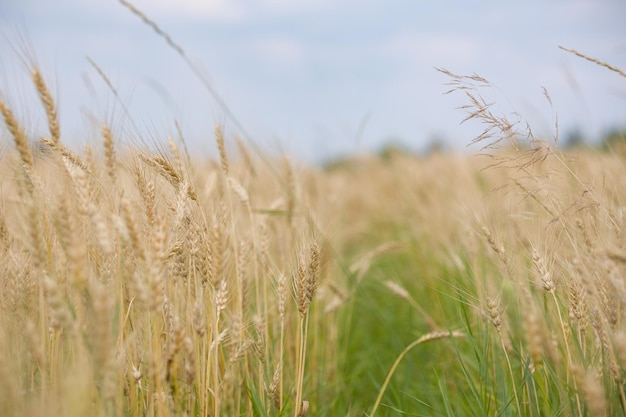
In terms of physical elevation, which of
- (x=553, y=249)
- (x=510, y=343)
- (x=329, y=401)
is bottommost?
(x=329, y=401)

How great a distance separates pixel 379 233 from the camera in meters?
6.28

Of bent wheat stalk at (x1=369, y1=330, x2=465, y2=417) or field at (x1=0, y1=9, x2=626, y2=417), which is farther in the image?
bent wheat stalk at (x1=369, y1=330, x2=465, y2=417)

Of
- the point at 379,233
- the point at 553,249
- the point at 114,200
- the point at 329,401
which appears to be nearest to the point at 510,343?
the point at 553,249

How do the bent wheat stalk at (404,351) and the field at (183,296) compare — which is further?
the bent wheat stalk at (404,351)

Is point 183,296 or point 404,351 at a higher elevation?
point 183,296

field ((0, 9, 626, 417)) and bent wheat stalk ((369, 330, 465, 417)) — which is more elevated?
field ((0, 9, 626, 417))

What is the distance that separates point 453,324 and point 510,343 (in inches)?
41.2

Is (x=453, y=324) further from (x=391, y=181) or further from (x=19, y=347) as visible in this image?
(x=391, y=181)

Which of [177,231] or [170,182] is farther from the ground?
[170,182]

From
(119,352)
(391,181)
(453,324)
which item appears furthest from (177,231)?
(391,181)

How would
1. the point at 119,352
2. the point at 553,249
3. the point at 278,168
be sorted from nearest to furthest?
the point at 119,352, the point at 553,249, the point at 278,168

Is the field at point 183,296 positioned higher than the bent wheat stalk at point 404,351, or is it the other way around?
the field at point 183,296

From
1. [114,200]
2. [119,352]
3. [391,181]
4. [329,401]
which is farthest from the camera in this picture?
[391,181]

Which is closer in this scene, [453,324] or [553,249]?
[553,249]
